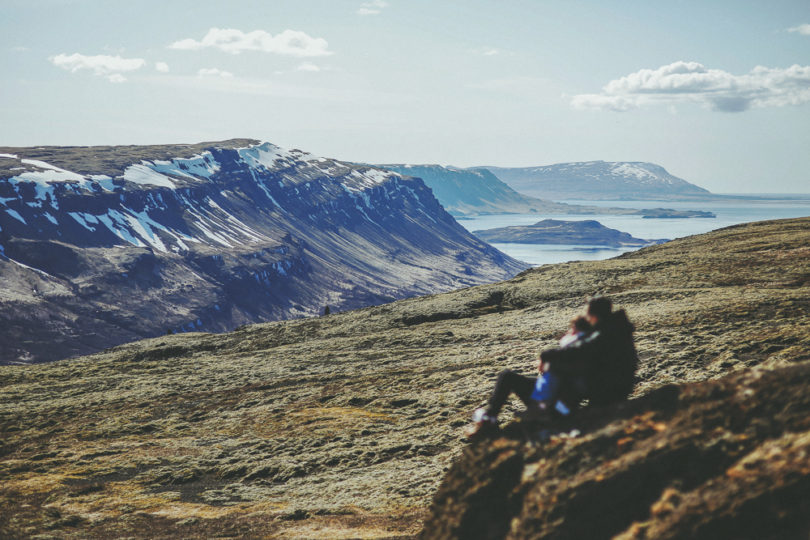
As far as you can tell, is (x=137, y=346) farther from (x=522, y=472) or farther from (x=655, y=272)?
(x=522, y=472)

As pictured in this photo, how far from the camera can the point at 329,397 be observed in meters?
31.1

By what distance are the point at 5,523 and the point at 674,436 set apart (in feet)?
61.8

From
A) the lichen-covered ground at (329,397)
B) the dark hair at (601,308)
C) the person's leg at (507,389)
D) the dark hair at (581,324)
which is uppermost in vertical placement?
the dark hair at (601,308)

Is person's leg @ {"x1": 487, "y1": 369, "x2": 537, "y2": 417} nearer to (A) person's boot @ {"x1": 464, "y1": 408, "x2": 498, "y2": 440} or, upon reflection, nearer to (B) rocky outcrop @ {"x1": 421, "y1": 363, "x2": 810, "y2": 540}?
(A) person's boot @ {"x1": 464, "y1": 408, "x2": 498, "y2": 440}

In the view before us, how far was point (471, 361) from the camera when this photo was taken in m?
32.3

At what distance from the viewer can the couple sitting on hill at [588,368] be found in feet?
34.6

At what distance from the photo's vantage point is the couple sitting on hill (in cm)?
1055

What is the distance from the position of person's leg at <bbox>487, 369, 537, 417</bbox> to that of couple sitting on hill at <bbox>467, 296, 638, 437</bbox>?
27 millimetres

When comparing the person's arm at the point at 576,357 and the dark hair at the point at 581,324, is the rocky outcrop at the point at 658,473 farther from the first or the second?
the dark hair at the point at 581,324

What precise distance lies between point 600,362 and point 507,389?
6.02 ft

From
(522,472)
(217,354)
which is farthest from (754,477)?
(217,354)

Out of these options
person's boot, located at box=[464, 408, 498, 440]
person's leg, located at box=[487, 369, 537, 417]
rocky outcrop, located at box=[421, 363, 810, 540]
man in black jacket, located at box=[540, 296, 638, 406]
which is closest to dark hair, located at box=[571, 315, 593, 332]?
man in black jacket, located at box=[540, 296, 638, 406]

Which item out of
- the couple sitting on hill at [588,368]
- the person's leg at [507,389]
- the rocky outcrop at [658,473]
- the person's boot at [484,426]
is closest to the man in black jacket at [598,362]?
the couple sitting on hill at [588,368]

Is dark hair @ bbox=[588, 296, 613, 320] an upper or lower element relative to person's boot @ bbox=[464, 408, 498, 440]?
upper
